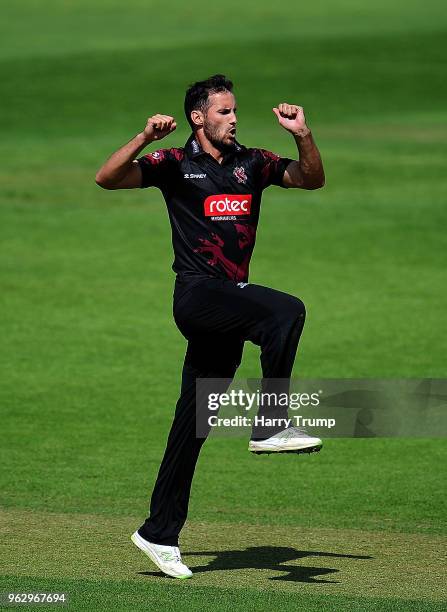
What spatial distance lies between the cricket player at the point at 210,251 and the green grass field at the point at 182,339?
738mm

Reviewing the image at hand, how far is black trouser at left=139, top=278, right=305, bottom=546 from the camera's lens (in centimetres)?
857

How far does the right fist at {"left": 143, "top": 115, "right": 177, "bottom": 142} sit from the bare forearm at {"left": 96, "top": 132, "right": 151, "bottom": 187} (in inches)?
1.5

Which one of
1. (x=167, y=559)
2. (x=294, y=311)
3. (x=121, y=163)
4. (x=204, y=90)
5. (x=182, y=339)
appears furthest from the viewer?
(x=182, y=339)

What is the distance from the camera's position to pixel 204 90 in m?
9.10

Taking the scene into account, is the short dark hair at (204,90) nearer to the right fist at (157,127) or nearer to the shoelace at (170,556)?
the right fist at (157,127)

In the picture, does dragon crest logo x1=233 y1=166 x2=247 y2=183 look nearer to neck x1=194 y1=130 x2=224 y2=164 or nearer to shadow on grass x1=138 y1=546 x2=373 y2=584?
neck x1=194 y1=130 x2=224 y2=164

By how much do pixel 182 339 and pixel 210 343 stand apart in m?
10.1

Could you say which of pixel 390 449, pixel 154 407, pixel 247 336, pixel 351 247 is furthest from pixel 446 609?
pixel 351 247

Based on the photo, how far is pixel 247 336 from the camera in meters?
8.72

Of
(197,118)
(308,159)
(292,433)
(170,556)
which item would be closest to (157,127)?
(197,118)

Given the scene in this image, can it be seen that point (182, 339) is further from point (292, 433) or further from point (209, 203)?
point (292, 433)

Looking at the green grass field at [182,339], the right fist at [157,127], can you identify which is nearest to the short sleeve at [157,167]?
the right fist at [157,127]

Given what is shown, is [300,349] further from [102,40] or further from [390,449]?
[102,40]

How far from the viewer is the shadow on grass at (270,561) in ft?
29.7
